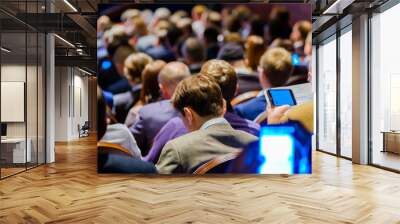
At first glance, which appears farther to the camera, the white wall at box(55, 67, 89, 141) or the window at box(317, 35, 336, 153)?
the white wall at box(55, 67, 89, 141)

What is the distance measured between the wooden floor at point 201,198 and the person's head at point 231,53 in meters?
→ 2.01

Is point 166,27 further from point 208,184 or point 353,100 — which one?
point 353,100

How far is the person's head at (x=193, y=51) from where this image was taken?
6.77 meters

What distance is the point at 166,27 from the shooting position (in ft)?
22.1

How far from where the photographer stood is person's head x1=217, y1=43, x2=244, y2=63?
6.76 meters

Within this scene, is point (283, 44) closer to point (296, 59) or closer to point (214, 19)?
point (296, 59)

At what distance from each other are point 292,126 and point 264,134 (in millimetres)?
490

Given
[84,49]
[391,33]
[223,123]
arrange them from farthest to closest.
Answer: [84,49], [391,33], [223,123]

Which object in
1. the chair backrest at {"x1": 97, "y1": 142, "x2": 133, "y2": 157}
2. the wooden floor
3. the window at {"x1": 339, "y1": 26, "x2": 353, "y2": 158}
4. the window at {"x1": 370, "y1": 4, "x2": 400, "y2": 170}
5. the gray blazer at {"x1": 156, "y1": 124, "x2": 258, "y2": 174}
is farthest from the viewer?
the window at {"x1": 339, "y1": 26, "x2": 353, "y2": 158}

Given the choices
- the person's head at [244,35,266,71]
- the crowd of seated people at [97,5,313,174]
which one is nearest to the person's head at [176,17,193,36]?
the crowd of seated people at [97,5,313,174]

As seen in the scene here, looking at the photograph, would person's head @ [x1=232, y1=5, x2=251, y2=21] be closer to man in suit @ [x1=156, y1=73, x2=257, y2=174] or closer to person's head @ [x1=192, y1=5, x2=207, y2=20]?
person's head @ [x1=192, y1=5, x2=207, y2=20]

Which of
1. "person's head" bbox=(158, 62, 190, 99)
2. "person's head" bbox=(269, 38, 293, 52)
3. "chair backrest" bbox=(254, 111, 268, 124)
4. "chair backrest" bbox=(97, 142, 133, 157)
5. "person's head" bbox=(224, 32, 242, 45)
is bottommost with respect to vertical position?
"chair backrest" bbox=(97, 142, 133, 157)

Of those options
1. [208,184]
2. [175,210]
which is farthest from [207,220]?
[208,184]

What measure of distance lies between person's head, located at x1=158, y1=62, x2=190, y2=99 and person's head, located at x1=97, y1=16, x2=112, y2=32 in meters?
1.17
